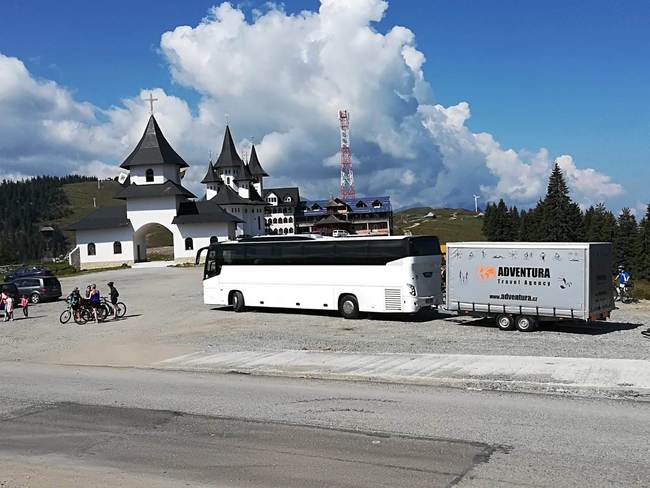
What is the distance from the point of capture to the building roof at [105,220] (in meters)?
76.5

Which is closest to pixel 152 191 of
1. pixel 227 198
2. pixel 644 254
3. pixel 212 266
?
pixel 227 198

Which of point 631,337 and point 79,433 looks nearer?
point 79,433

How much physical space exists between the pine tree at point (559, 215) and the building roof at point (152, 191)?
A: 52376mm

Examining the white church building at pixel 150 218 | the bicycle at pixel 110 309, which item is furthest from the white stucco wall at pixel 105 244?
the bicycle at pixel 110 309

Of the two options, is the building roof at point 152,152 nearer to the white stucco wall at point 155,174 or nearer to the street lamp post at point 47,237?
the white stucco wall at point 155,174

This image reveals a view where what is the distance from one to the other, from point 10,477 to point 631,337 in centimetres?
1669

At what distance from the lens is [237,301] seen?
2964 centimetres

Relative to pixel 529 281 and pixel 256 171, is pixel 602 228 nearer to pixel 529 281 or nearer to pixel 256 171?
pixel 256 171

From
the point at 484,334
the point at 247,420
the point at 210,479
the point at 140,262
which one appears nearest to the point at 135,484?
the point at 210,479

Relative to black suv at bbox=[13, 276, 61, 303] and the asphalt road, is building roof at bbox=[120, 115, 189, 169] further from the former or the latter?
the asphalt road

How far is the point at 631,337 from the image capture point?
62.2 feet

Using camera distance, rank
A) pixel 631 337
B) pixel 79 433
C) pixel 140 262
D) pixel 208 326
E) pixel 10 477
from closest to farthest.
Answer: pixel 10 477 < pixel 79 433 < pixel 631 337 < pixel 208 326 < pixel 140 262

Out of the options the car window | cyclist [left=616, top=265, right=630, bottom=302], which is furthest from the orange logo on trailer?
the car window

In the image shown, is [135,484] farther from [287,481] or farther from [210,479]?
[287,481]
